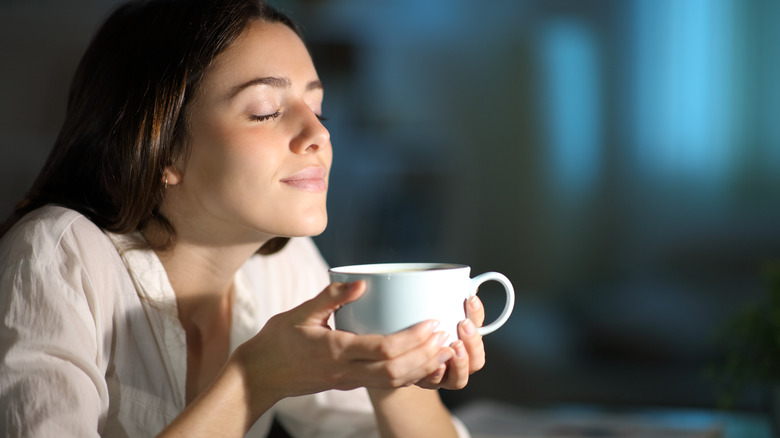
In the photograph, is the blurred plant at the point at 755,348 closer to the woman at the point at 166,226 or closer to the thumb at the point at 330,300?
the woman at the point at 166,226

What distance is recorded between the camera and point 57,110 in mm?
2828

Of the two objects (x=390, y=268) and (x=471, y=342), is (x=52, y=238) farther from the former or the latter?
(x=471, y=342)

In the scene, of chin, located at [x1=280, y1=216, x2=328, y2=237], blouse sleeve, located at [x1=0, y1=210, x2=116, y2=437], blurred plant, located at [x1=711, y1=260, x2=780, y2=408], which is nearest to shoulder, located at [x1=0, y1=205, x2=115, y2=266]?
blouse sleeve, located at [x1=0, y1=210, x2=116, y2=437]

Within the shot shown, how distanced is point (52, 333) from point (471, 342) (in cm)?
46

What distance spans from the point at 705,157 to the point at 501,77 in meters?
0.86

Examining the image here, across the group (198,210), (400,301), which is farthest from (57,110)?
(400,301)

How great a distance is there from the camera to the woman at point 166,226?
790 millimetres

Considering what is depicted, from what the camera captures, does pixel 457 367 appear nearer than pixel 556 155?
Yes

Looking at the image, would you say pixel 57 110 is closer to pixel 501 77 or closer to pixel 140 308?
pixel 501 77

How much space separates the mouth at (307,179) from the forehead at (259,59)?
0.13 meters

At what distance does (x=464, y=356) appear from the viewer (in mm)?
744

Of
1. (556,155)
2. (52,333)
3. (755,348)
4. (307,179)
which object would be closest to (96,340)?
(52,333)

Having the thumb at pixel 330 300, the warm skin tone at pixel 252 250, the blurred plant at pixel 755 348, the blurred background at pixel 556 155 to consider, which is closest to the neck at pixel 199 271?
the warm skin tone at pixel 252 250

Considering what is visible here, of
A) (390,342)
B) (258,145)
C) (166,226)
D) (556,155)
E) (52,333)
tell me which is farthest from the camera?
(556,155)
